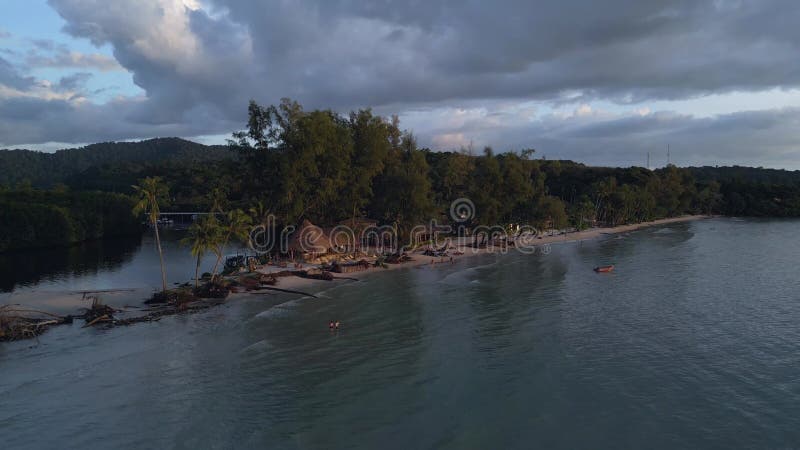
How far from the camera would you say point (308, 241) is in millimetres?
49312

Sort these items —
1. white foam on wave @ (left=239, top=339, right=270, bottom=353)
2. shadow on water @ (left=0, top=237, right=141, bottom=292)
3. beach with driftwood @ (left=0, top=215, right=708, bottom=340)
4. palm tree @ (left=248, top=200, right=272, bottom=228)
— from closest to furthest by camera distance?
white foam on wave @ (left=239, top=339, right=270, bottom=353), beach with driftwood @ (left=0, top=215, right=708, bottom=340), palm tree @ (left=248, top=200, right=272, bottom=228), shadow on water @ (left=0, top=237, right=141, bottom=292)

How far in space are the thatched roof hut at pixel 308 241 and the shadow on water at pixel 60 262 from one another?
72.8 feet

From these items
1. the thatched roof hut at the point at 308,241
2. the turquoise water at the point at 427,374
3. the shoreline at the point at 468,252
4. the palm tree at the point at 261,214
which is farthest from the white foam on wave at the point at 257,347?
the thatched roof hut at the point at 308,241

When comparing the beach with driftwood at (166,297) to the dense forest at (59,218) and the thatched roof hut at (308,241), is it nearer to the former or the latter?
the thatched roof hut at (308,241)

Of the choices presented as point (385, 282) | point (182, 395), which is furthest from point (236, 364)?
point (385, 282)

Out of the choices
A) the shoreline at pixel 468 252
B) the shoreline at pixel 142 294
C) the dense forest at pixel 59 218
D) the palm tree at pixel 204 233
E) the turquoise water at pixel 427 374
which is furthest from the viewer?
the dense forest at pixel 59 218

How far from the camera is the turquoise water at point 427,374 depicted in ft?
58.5

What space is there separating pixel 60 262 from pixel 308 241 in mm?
34207

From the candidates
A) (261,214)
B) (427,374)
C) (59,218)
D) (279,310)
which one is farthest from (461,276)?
(59,218)

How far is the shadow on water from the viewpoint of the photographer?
5102cm

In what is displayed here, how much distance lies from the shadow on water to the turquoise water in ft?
87.5

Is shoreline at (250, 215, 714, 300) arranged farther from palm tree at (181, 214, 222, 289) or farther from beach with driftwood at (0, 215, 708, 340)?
palm tree at (181, 214, 222, 289)

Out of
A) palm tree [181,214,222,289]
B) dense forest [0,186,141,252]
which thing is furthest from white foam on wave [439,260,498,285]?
dense forest [0,186,141,252]

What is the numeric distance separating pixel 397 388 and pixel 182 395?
8.82 metres
